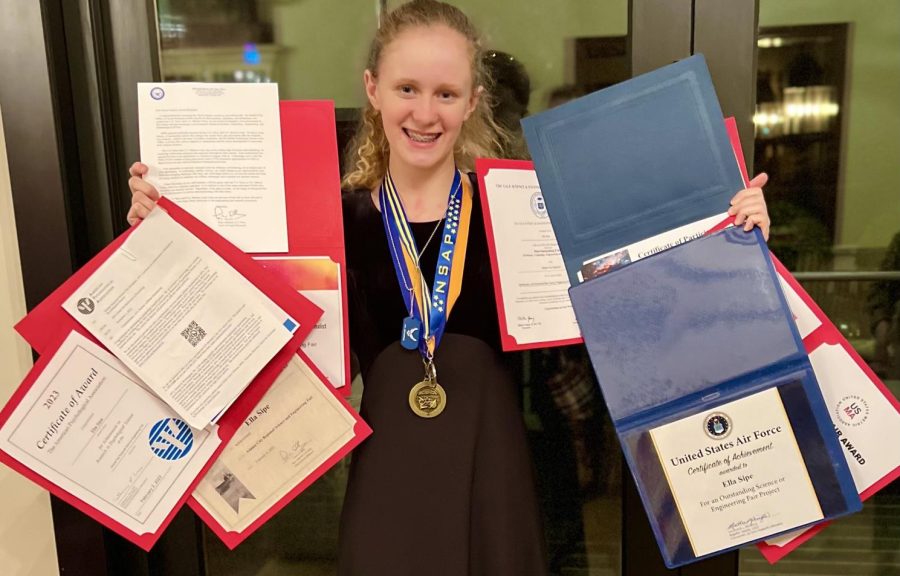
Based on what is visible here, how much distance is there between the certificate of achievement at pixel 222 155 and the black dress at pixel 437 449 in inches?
5.4

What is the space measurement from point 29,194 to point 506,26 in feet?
2.83

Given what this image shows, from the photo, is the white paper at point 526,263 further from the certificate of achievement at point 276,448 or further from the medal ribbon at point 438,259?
the certificate of achievement at point 276,448

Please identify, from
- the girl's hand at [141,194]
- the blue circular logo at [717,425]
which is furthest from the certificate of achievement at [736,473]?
the girl's hand at [141,194]

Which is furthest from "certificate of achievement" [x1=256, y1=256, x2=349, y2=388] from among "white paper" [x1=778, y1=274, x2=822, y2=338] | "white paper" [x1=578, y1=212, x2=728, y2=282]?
"white paper" [x1=778, y1=274, x2=822, y2=338]

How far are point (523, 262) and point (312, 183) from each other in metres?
0.32

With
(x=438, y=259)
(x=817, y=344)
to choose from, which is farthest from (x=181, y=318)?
(x=817, y=344)

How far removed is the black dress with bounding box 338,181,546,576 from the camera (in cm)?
98

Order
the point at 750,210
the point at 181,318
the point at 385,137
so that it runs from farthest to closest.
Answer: the point at 385,137 < the point at 181,318 < the point at 750,210

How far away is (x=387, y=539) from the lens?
3.22 feet

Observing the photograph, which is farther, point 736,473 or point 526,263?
point 526,263

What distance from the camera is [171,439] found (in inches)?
37.9

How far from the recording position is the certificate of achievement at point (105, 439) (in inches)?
36.9

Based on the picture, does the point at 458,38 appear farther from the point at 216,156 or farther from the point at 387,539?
the point at 387,539
